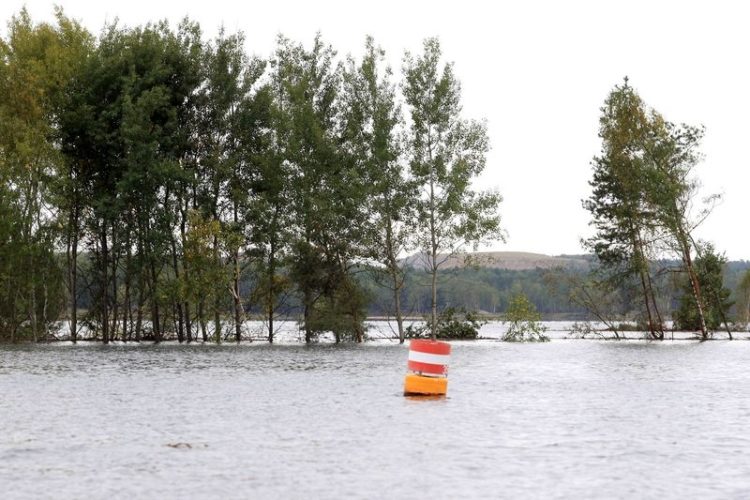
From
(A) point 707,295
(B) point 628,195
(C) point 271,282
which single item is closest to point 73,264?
(C) point 271,282

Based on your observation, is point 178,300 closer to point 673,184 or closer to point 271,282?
point 271,282

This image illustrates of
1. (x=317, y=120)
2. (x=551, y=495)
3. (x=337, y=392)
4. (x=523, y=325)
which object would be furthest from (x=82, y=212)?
(x=551, y=495)

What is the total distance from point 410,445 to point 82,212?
173 ft

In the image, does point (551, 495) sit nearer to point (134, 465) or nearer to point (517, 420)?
point (134, 465)

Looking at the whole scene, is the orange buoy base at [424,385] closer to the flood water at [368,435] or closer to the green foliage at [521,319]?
the flood water at [368,435]

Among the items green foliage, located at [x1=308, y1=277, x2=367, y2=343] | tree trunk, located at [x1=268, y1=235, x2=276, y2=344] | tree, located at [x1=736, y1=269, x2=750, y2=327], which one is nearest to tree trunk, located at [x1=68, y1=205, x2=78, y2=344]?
tree trunk, located at [x1=268, y1=235, x2=276, y2=344]

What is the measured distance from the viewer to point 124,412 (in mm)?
19500

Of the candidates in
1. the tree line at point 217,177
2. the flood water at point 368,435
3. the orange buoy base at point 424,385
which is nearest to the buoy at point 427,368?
the orange buoy base at point 424,385

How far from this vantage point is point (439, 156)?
60906 mm

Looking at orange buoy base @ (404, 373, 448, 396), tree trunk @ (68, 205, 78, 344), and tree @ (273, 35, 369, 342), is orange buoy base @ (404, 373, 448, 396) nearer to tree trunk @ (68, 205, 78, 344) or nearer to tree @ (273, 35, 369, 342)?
tree @ (273, 35, 369, 342)

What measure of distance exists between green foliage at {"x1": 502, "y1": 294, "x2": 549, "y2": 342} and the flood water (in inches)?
1141

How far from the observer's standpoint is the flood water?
454 inches

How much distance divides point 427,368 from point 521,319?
41143 mm

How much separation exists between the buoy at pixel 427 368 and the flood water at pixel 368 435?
0.65 metres
